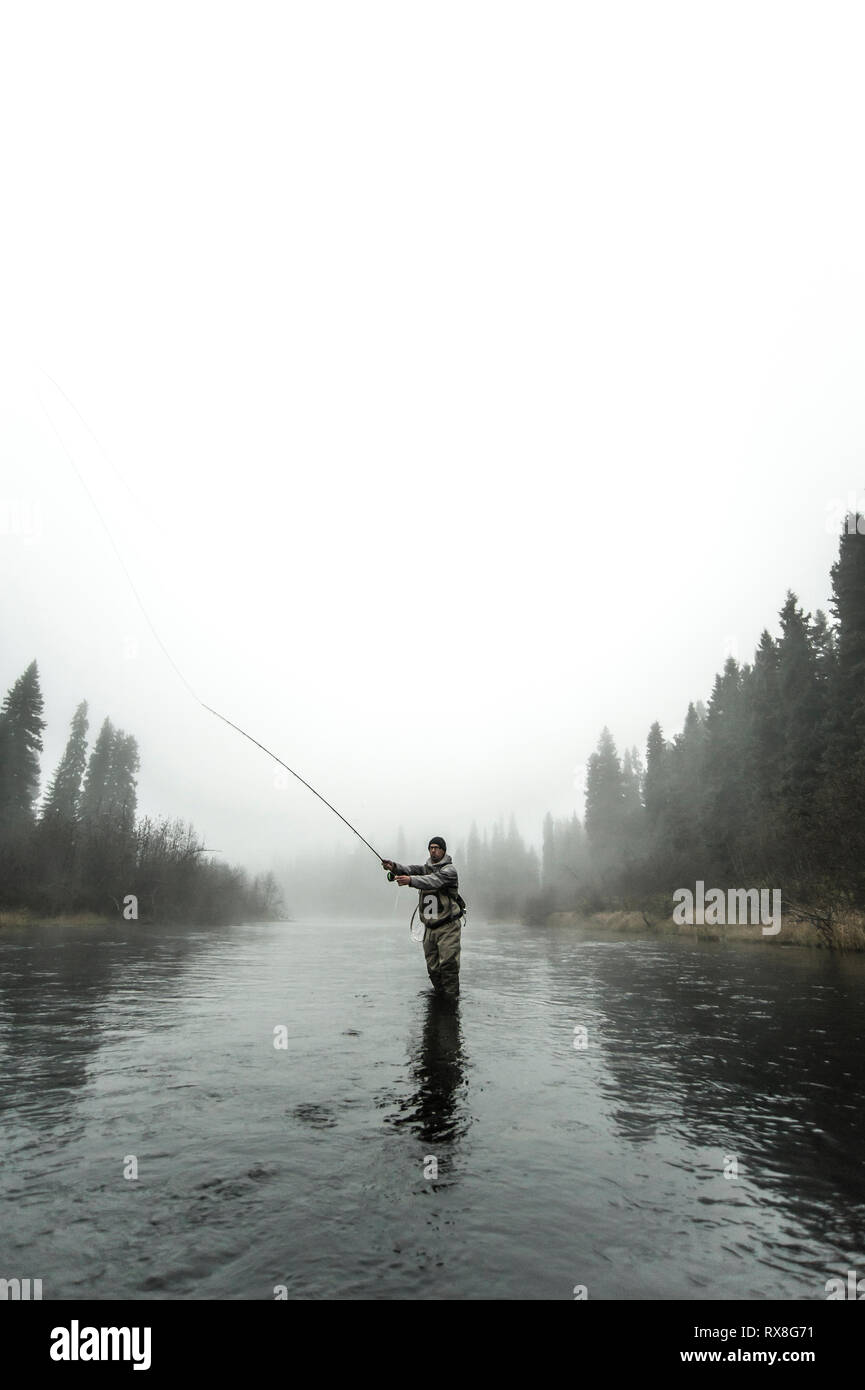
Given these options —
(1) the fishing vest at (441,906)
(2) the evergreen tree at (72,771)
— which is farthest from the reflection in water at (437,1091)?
(2) the evergreen tree at (72,771)

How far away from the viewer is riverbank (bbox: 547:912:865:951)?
27.5 meters

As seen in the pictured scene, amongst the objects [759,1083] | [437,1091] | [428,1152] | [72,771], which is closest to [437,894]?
[437,1091]

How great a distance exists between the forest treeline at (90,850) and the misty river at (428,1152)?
3361cm

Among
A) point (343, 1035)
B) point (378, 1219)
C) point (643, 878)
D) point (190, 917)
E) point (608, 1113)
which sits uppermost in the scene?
point (378, 1219)

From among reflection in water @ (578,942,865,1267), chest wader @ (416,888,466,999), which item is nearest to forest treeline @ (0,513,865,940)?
reflection in water @ (578,942,865,1267)

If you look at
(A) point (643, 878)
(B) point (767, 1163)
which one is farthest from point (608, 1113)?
(A) point (643, 878)

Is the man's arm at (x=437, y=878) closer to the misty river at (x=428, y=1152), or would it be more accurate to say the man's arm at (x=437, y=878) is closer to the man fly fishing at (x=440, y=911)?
the man fly fishing at (x=440, y=911)

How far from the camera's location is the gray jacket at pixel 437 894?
12086 mm

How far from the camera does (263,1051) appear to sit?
9.43 m

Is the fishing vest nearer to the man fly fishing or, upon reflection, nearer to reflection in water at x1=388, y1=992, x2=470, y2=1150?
the man fly fishing
